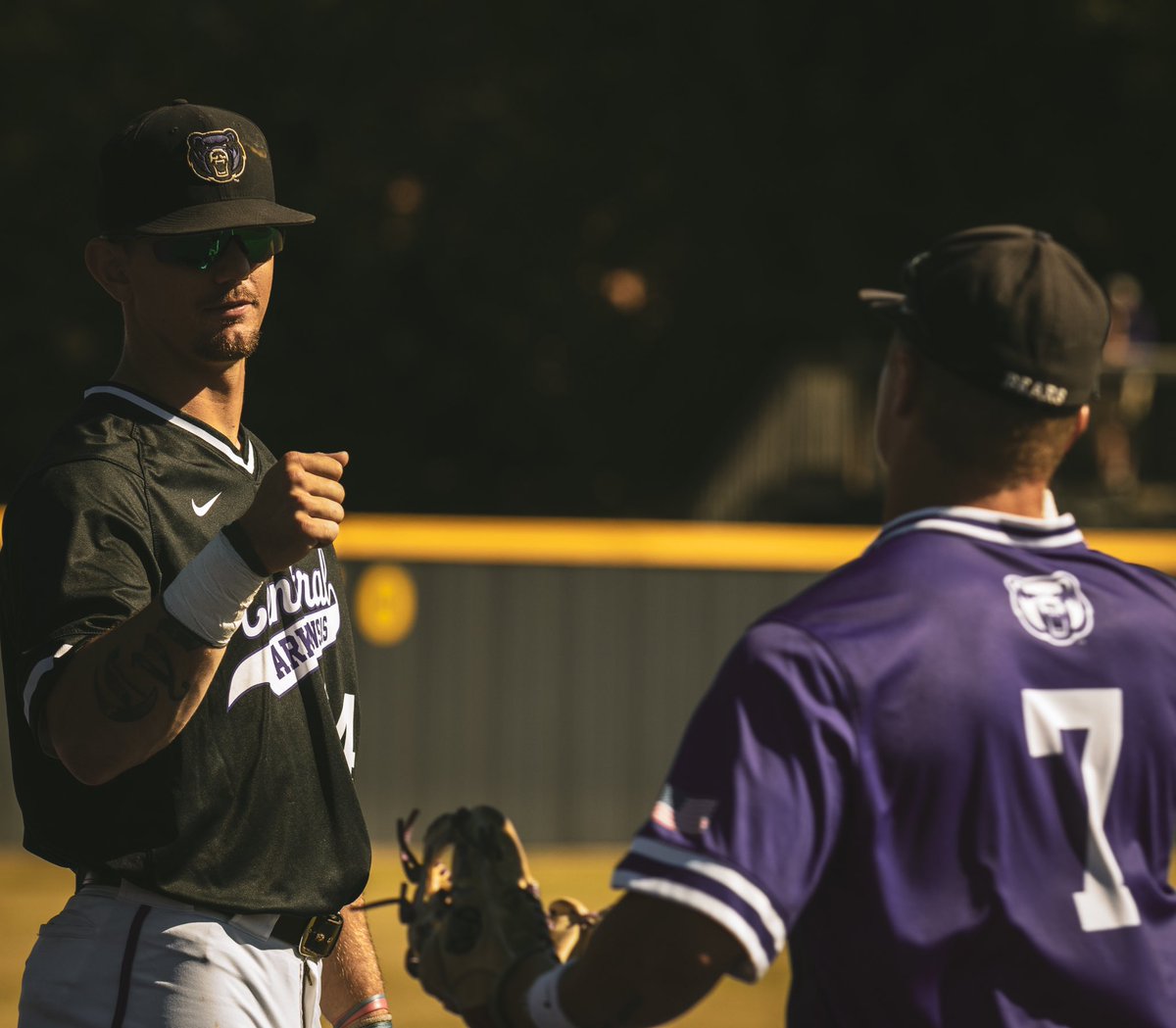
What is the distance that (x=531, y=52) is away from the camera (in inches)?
800

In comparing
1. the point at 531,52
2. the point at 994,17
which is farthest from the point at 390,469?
the point at 994,17

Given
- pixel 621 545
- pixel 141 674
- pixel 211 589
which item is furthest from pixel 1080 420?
pixel 621 545

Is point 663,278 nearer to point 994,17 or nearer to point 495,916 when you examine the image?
point 994,17

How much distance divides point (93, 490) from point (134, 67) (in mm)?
16530

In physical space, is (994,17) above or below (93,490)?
above

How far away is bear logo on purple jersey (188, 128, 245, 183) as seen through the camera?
343 cm

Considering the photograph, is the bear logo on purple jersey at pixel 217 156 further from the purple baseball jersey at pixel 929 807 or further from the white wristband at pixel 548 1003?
the white wristband at pixel 548 1003

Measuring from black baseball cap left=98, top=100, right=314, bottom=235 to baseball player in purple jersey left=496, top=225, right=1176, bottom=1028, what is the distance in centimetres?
141

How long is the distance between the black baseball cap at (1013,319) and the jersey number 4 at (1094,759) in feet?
1.32

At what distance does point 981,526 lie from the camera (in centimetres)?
258

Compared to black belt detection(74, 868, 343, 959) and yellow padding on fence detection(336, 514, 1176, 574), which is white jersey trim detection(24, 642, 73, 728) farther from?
yellow padding on fence detection(336, 514, 1176, 574)

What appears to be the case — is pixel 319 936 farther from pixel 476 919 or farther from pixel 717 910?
pixel 717 910

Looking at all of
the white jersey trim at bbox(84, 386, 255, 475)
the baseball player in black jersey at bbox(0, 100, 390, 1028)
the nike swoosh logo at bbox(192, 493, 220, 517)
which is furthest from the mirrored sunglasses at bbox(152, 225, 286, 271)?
the nike swoosh logo at bbox(192, 493, 220, 517)

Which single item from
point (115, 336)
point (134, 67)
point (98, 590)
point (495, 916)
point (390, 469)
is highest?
point (134, 67)
